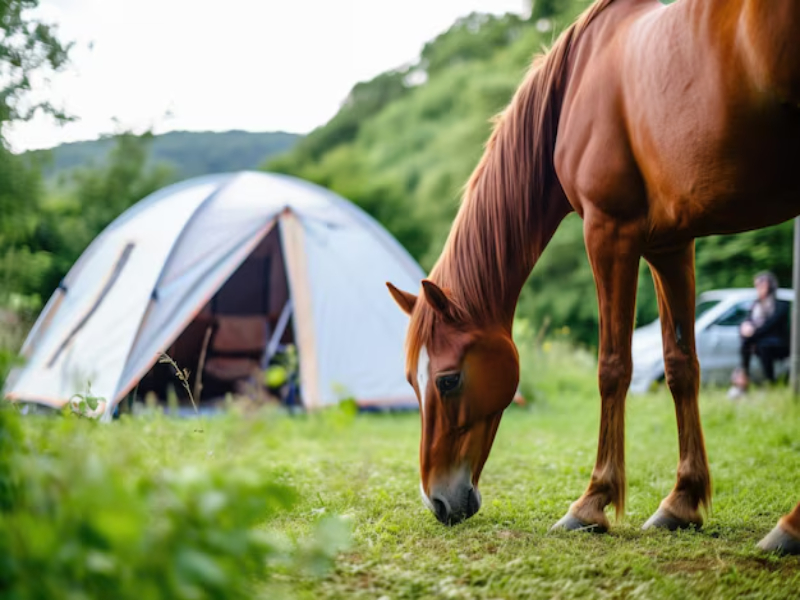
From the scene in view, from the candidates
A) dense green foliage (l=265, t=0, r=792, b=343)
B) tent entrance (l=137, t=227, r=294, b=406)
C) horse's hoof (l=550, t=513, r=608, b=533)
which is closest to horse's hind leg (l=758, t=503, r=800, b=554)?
horse's hoof (l=550, t=513, r=608, b=533)

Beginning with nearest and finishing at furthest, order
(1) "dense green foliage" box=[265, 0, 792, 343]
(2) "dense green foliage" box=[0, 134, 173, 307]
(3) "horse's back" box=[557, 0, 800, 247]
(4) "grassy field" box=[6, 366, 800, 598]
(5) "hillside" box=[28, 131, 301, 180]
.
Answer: (4) "grassy field" box=[6, 366, 800, 598] → (3) "horse's back" box=[557, 0, 800, 247] → (2) "dense green foliage" box=[0, 134, 173, 307] → (1) "dense green foliage" box=[265, 0, 792, 343] → (5) "hillside" box=[28, 131, 301, 180]

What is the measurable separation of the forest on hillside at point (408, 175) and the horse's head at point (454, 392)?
92 centimetres

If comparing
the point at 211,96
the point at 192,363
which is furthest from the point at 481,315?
the point at 211,96

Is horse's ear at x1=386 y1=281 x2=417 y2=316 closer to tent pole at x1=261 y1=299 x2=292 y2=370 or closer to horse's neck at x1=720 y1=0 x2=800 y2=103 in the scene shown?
horse's neck at x1=720 y1=0 x2=800 y2=103

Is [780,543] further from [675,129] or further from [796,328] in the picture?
[796,328]

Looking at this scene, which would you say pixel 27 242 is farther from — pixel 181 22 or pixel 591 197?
pixel 591 197

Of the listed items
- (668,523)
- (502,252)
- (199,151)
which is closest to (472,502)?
(668,523)

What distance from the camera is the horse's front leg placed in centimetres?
232

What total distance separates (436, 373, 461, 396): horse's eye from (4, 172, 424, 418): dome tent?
2.99 meters

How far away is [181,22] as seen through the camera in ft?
18.4

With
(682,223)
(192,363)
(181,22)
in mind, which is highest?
(181,22)

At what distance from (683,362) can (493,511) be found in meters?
0.91

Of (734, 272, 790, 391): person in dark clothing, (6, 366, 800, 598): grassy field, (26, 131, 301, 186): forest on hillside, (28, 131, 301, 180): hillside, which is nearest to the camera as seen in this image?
(6, 366, 800, 598): grassy field

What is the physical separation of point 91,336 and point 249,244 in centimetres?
148
